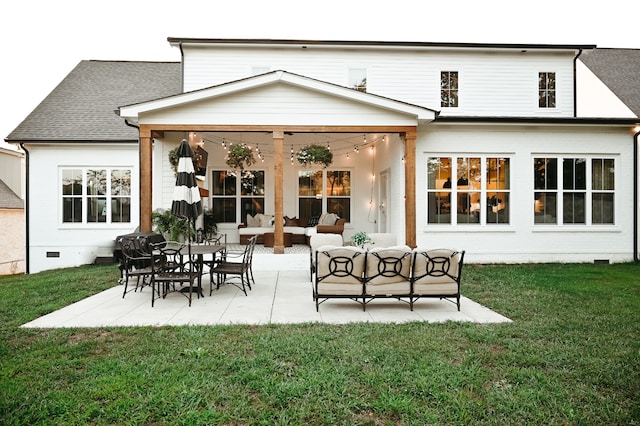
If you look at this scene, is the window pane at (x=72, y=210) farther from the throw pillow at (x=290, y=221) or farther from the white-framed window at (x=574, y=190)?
the white-framed window at (x=574, y=190)

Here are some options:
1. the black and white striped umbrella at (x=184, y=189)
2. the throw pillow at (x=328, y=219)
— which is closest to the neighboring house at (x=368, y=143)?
the throw pillow at (x=328, y=219)

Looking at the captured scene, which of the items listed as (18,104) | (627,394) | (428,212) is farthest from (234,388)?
(18,104)

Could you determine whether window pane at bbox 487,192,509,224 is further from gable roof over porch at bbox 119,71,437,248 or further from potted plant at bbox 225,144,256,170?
potted plant at bbox 225,144,256,170

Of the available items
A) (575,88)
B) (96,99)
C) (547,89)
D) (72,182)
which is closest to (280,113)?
(72,182)

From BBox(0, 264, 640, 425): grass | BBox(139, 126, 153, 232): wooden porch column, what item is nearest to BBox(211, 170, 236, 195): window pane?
BBox(139, 126, 153, 232): wooden porch column

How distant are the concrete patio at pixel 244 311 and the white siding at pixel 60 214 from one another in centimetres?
579

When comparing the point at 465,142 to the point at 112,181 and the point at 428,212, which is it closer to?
the point at 428,212

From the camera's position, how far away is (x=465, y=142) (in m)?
11.1

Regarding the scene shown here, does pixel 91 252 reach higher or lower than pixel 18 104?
lower

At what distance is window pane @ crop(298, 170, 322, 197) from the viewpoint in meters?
15.4

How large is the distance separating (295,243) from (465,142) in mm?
6490

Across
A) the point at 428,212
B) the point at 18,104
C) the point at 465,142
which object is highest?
the point at 18,104

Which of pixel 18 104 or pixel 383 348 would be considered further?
pixel 18 104

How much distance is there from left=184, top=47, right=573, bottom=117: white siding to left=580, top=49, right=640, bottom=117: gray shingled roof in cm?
175
